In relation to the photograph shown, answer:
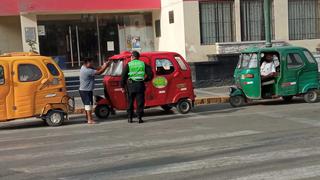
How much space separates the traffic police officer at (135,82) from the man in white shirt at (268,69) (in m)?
4.01

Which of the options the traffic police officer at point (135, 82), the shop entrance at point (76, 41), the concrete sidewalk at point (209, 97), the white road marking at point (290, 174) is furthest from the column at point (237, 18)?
the white road marking at point (290, 174)

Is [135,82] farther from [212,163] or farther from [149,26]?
[149,26]

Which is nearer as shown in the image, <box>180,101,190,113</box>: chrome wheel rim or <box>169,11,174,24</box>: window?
<box>180,101,190,113</box>: chrome wheel rim

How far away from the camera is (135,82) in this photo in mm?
13039

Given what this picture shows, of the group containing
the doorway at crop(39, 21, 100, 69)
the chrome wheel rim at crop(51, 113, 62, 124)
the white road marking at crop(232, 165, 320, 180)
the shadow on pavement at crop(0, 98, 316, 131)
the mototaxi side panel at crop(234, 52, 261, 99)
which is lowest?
the shadow on pavement at crop(0, 98, 316, 131)

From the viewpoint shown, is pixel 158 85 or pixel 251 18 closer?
pixel 158 85

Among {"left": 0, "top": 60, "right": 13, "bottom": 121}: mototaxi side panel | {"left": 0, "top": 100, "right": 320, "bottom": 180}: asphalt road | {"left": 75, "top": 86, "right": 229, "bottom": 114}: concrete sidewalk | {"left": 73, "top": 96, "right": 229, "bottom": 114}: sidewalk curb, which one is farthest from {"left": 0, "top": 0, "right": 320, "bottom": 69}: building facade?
{"left": 0, "top": 60, "right": 13, "bottom": 121}: mototaxi side panel

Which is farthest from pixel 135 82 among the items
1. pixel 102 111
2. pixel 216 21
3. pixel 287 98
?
pixel 216 21

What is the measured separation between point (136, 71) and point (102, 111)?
182cm

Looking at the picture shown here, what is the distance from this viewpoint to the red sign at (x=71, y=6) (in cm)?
2342

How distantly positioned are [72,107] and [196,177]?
276 inches

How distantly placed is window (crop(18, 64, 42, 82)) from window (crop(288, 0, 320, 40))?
13855mm

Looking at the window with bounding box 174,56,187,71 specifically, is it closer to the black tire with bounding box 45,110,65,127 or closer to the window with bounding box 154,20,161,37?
the black tire with bounding box 45,110,65,127

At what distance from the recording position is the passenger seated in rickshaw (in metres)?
15.4
